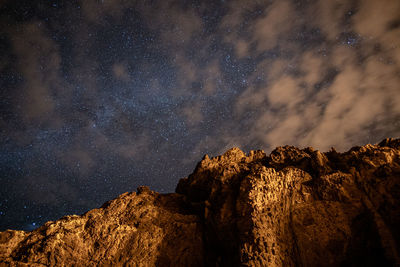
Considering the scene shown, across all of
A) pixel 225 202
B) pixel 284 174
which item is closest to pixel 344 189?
pixel 284 174

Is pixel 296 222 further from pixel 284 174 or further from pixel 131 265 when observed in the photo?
pixel 131 265

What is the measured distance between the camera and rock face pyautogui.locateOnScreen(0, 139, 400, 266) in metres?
7.07

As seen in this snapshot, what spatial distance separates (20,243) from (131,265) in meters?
5.43

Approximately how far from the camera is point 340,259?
7.02 meters

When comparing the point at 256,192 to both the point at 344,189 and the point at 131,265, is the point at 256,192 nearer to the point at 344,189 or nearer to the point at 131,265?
the point at 344,189

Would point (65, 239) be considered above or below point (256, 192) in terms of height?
below

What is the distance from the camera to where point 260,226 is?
7.34m

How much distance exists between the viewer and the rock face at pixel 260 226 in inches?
278

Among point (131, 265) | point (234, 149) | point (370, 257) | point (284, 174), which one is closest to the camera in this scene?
point (370, 257)

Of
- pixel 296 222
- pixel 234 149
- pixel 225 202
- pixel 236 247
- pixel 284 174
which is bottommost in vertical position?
pixel 236 247

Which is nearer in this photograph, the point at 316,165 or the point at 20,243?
the point at 20,243

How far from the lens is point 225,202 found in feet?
30.3

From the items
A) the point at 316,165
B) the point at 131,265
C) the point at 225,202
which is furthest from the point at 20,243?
the point at 316,165

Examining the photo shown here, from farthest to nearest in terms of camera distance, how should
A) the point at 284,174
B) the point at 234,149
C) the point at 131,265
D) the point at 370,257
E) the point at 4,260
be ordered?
the point at 234,149 < the point at 284,174 < the point at 131,265 < the point at 4,260 < the point at 370,257
